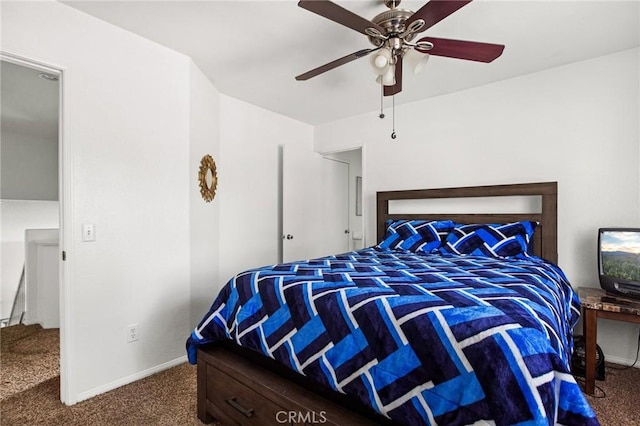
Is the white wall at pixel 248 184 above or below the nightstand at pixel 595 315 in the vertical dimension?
above

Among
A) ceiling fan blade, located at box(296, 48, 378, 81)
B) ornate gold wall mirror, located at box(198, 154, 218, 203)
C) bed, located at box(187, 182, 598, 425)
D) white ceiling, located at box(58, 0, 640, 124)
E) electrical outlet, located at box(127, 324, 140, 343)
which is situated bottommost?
electrical outlet, located at box(127, 324, 140, 343)

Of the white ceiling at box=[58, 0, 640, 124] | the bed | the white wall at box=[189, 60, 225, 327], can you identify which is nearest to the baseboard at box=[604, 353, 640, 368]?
the bed

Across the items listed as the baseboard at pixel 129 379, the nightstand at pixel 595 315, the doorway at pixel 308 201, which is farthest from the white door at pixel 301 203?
the nightstand at pixel 595 315

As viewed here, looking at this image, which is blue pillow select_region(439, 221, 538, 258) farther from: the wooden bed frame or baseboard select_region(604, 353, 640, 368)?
the wooden bed frame

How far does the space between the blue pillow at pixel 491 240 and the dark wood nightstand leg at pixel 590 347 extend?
0.56 meters

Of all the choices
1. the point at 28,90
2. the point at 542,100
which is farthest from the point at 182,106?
the point at 542,100

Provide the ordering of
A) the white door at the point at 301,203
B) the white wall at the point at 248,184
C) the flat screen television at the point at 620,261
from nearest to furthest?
the flat screen television at the point at 620,261, the white wall at the point at 248,184, the white door at the point at 301,203

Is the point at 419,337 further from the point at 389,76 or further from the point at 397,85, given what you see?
the point at 397,85

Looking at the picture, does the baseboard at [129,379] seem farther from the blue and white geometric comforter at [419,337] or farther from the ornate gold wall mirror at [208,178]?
the ornate gold wall mirror at [208,178]

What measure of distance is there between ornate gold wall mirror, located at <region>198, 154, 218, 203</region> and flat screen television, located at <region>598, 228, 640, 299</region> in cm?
311

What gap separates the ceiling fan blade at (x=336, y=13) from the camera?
1361 mm

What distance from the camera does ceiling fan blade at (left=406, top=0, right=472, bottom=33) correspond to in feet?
4.48

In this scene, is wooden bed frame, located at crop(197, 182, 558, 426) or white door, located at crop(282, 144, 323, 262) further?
white door, located at crop(282, 144, 323, 262)

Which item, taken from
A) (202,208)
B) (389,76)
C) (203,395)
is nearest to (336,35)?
(389,76)
